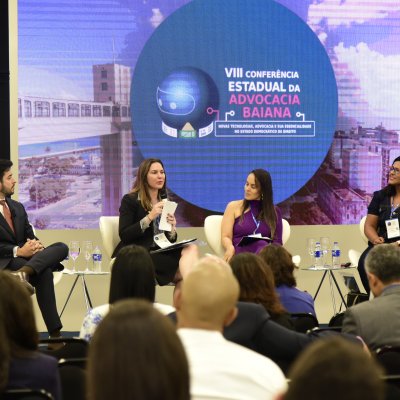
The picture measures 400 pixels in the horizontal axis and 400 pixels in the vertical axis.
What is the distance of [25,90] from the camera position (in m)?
7.37

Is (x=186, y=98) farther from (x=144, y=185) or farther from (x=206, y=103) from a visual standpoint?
→ (x=144, y=185)

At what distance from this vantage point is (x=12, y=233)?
6453mm

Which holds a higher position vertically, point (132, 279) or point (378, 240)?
point (132, 279)

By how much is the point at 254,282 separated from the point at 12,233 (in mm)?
3456

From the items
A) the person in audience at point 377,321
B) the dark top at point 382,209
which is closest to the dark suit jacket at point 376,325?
the person in audience at point 377,321

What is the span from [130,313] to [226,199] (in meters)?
6.24

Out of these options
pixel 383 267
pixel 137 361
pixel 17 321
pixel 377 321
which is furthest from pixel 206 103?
pixel 137 361

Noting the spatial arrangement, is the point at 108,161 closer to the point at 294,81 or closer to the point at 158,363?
the point at 294,81

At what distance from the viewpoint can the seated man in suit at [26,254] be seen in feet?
20.4

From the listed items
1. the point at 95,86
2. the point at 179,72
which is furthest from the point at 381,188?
the point at 95,86

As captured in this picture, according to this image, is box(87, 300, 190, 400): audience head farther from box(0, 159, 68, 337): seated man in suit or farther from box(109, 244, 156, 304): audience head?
box(0, 159, 68, 337): seated man in suit

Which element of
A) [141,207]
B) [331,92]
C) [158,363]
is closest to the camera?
[158,363]

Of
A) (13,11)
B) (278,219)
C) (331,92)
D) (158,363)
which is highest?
(13,11)

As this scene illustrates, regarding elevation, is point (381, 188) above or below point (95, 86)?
below
